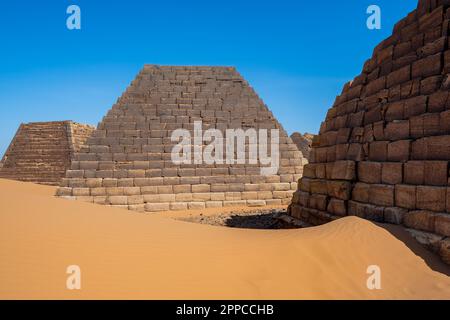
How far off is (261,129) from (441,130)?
33.1 ft

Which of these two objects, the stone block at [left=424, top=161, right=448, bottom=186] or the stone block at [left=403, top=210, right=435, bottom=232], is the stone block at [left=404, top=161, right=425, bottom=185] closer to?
the stone block at [left=424, top=161, right=448, bottom=186]

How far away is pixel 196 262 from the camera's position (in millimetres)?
3395

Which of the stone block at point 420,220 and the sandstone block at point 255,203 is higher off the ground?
the stone block at point 420,220

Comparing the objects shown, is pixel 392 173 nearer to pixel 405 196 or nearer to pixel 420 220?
Answer: pixel 405 196

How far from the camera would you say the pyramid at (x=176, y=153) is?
1280 cm

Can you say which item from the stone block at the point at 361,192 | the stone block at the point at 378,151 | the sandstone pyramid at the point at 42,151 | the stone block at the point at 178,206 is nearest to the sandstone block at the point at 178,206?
the stone block at the point at 178,206

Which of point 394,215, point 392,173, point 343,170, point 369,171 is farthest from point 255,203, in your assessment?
point 394,215

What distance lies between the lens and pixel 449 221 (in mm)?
3939

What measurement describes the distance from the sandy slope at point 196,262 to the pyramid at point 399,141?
2.28 feet

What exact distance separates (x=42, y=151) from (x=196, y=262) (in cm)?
2761

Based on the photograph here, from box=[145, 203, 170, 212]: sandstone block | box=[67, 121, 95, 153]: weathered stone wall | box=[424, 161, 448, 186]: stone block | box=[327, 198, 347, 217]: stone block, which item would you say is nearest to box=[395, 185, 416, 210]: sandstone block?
box=[424, 161, 448, 186]: stone block

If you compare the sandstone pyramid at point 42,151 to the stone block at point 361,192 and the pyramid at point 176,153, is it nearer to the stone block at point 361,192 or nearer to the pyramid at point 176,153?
the pyramid at point 176,153

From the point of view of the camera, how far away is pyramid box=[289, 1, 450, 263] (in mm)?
4417
